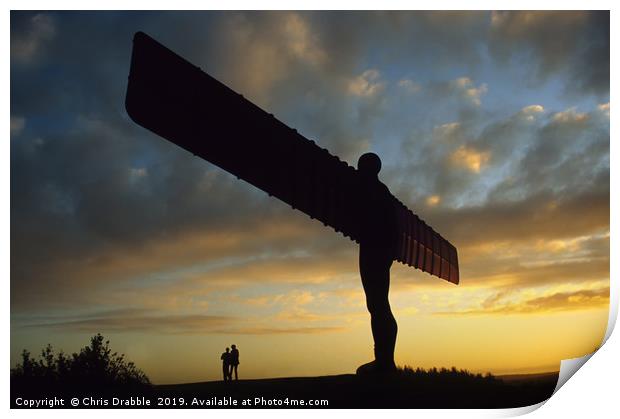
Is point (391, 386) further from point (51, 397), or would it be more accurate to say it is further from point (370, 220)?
point (51, 397)

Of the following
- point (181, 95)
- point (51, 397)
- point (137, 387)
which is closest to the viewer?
point (181, 95)

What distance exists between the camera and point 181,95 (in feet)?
24.8

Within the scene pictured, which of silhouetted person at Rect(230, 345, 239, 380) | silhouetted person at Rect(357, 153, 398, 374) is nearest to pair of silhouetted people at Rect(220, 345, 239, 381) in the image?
silhouetted person at Rect(230, 345, 239, 380)

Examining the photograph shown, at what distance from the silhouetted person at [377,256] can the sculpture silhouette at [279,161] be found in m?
0.01

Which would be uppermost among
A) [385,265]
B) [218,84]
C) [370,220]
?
[218,84]

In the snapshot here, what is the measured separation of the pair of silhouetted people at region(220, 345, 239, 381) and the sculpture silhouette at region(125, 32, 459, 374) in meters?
2.97

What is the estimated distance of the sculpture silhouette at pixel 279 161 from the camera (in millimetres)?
7379

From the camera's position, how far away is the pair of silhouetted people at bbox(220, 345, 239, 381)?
10.6 m

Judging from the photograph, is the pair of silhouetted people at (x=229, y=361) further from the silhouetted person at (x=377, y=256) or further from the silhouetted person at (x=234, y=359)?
the silhouetted person at (x=377, y=256)

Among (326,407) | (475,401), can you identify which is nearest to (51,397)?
(326,407)

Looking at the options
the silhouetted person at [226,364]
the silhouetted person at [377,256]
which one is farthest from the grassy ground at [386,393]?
the silhouetted person at [226,364]

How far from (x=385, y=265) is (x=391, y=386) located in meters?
1.55

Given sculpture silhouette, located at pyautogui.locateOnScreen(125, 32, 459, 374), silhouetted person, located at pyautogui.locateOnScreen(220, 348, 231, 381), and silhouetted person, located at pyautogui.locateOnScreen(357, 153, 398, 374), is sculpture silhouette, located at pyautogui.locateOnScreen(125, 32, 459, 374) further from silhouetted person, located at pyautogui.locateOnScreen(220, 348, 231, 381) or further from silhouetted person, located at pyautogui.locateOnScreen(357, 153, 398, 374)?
silhouetted person, located at pyautogui.locateOnScreen(220, 348, 231, 381)

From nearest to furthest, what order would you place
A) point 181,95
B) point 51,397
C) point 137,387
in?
1. point 181,95
2. point 51,397
3. point 137,387
